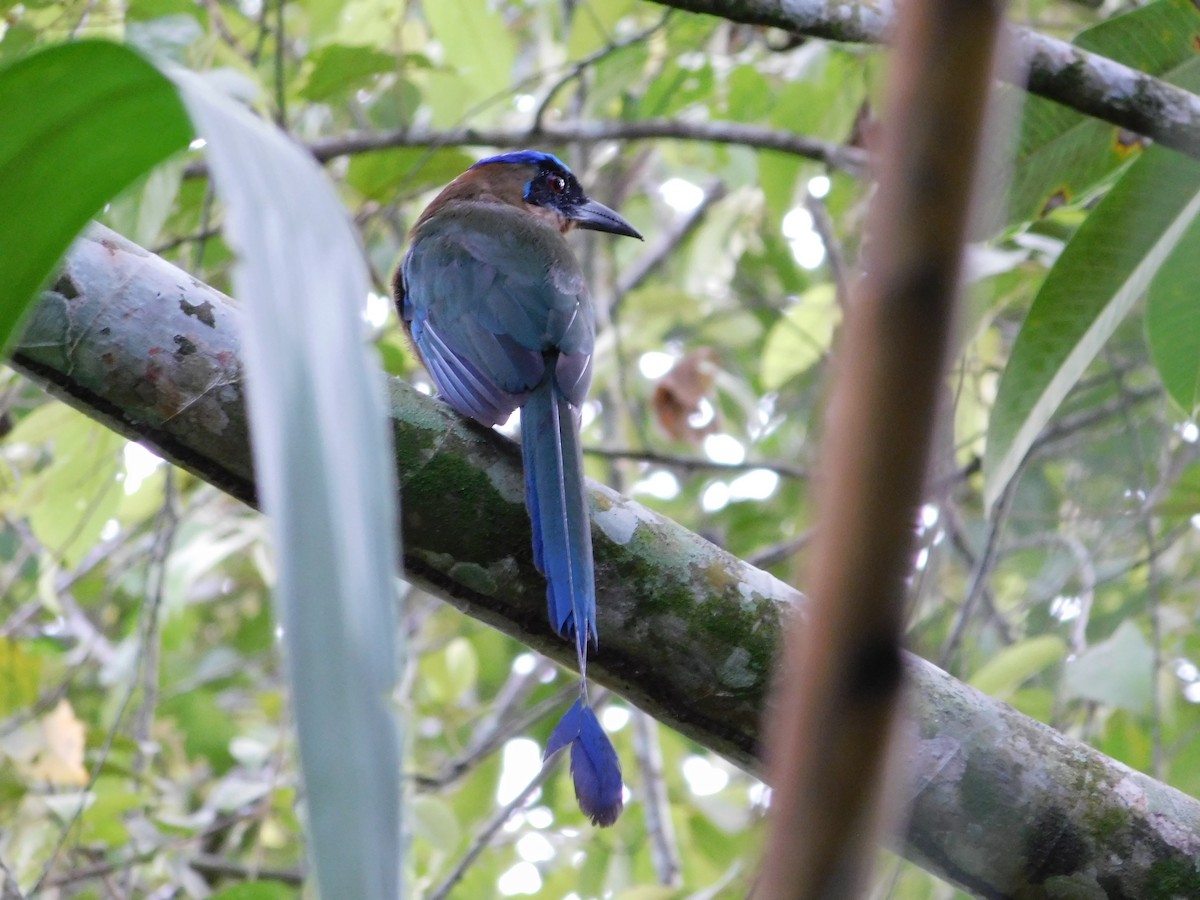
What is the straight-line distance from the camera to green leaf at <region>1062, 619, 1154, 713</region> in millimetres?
2840

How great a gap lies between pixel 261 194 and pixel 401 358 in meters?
3.21

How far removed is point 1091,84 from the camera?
2545 mm

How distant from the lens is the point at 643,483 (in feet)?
18.2

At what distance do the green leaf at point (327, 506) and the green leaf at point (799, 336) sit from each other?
3.73 metres

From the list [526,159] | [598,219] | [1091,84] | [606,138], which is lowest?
[598,219]

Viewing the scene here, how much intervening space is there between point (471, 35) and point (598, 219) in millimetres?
866

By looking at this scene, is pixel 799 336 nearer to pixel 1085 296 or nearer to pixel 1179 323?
pixel 1085 296

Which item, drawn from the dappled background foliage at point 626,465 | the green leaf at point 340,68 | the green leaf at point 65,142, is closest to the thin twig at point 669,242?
the dappled background foliage at point 626,465

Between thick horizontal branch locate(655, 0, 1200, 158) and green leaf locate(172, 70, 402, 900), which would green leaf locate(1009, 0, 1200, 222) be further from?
green leaf locate(172, 70, 402, 900)

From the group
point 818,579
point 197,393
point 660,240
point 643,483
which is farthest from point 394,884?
point 660,240

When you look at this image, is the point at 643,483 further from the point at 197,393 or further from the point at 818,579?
the point at 818,579

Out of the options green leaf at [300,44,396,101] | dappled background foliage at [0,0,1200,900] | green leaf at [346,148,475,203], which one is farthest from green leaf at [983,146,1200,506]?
green leaf at [300,44,396,101]

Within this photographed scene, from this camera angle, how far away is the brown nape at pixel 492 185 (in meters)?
4.26

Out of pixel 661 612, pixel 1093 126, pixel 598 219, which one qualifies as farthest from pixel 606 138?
pixel 661 612
